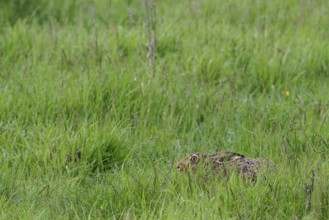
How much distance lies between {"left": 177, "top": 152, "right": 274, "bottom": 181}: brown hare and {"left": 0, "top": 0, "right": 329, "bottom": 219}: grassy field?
0.07m

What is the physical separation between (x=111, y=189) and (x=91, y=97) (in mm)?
1180

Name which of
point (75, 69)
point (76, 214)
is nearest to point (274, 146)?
A: point (76, 214)

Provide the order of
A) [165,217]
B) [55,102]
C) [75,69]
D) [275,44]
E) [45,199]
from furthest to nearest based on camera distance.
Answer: [275,44] → [75,69] → [55,102] → [45,199] → [165,217]

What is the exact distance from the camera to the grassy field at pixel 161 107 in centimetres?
327

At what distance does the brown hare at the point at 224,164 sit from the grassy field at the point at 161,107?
0.07 metres

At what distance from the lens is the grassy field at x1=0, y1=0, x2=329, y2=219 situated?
129 inches

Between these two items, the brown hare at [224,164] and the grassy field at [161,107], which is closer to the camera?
the grassy field at [161,107]

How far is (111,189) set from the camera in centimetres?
339

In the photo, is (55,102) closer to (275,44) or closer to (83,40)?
(83,40)

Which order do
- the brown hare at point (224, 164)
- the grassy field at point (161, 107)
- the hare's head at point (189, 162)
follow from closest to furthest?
the grassy field at point (161, 107) < the brown hare at point (224, 164) < the hare's head at point (189, 162)

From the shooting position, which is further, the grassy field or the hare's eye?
the hare's eye

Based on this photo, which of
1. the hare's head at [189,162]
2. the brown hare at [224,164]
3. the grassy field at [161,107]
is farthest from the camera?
the hare's head at [189,162]

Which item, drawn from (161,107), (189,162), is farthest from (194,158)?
(161,107)

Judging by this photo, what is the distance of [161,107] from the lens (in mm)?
4461
